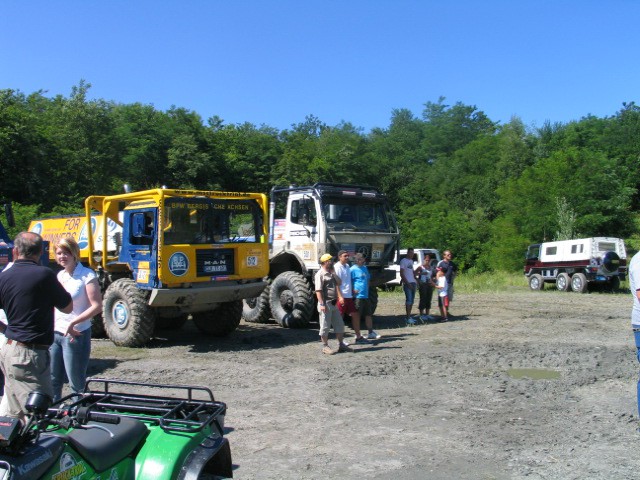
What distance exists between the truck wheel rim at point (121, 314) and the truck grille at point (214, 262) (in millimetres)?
1440

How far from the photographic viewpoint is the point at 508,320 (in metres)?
15.3

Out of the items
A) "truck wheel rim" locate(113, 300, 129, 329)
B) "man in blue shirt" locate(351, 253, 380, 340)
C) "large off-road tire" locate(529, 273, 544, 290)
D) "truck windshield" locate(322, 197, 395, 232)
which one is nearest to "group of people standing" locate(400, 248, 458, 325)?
"truck windshield" locate(322, 197, 395, 232)

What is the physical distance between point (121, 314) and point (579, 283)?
65.9 ft

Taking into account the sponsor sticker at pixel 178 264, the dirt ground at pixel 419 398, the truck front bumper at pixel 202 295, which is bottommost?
the dirt ground at pixel 419 398

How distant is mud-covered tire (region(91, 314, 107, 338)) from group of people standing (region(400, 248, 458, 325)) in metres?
6.60

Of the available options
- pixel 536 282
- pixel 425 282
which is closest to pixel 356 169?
pixel 536 282

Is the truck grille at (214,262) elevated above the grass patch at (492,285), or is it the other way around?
the truck grille at (214,262)

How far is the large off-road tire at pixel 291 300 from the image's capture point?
43.5 feet

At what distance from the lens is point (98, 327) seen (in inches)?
483

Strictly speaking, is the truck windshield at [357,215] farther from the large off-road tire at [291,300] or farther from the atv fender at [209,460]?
the atv fender at [209,460]

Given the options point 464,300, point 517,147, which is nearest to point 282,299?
point 464,300

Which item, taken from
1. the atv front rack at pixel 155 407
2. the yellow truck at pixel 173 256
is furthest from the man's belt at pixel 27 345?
the yellow truck at pixel 173 256

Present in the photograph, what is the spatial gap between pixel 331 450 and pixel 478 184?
5986 centimetres

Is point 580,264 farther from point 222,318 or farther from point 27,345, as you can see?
point 27,345
